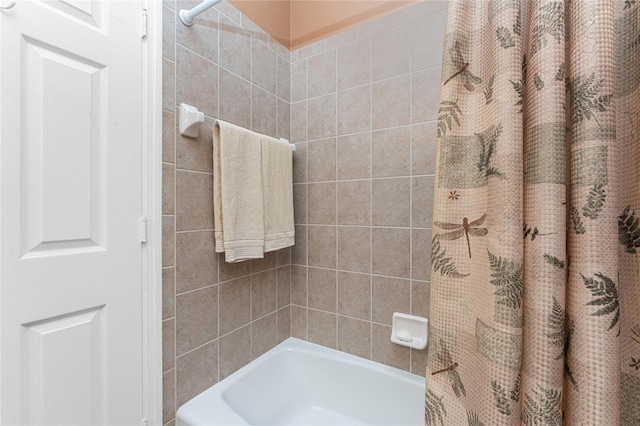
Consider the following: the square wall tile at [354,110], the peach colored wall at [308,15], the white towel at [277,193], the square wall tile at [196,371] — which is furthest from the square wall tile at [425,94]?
the square wall tile at [196,371]

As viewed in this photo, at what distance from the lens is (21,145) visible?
A: 72 cm

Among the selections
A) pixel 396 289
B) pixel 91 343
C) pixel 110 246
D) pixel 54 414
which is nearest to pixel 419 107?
pixel 396 289

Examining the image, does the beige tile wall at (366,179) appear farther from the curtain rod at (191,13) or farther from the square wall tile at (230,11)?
the curtain rod at (191,13)

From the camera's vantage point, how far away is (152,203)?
38.2 inches

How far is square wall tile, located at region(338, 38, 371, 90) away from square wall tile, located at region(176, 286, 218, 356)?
3.82 ft

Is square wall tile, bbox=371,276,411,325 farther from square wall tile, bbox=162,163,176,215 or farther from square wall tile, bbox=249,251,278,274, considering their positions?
square wall tile, bbox=162,163,176,215

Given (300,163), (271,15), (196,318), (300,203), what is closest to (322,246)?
(300,203)

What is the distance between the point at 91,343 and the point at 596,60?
134 centimetres

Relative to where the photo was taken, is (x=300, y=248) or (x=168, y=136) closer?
(x=168, y=136)

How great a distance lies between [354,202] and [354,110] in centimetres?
46

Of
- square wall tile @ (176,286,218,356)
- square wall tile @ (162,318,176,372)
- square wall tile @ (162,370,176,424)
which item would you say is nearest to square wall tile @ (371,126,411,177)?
square wall tile @ (176,286,218,356)

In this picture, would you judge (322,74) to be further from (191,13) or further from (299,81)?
(191,13)

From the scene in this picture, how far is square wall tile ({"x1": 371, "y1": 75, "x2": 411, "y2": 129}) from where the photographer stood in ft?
4.25

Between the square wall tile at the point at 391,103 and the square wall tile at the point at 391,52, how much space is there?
0.13 ft
